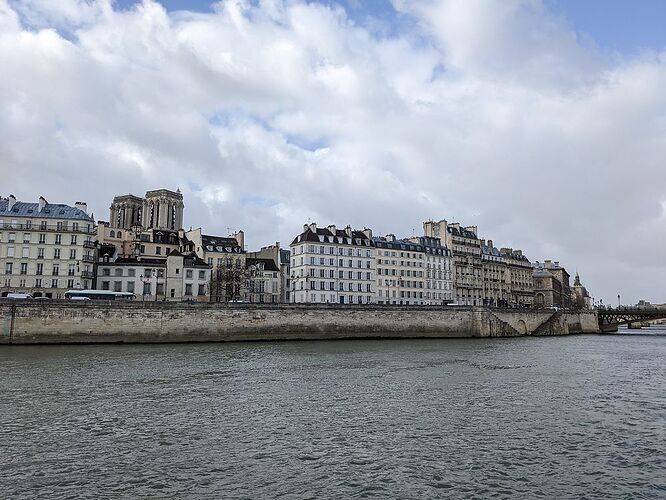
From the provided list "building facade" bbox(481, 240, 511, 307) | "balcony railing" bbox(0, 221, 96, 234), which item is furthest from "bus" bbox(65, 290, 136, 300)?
"building facade" bbox(481, 240, 511, 307)

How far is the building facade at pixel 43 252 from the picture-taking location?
64.6 m

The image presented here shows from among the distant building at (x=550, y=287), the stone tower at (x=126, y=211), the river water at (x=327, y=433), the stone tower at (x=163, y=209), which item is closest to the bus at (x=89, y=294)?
the river water at (x=327, y=433)

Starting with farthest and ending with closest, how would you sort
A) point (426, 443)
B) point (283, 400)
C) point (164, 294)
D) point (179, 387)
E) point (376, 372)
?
point (164, 294)
point (376, 372)
point (179, 387)
point (283, 400)
point (426, 443)

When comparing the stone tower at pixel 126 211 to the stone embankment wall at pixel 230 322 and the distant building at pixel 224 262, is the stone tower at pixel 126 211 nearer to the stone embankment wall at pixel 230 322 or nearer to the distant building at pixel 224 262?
the distant building at pixel 224 262

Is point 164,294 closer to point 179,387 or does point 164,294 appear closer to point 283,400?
point 179,387

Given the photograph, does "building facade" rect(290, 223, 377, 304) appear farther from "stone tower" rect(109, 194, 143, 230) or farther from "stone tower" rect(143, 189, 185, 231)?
"stone tower" rect(109, 194, 143, 230)

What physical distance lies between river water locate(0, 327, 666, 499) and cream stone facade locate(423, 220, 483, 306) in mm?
80167

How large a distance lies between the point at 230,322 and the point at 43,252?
89.1ft

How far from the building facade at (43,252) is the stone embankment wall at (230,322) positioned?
18.3 metres

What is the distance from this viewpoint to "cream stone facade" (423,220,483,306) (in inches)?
4331

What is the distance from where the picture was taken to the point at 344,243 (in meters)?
88.1

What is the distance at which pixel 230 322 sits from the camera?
55.3 m

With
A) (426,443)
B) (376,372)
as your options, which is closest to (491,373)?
(376,372)

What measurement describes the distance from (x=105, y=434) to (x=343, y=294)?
236 feet
